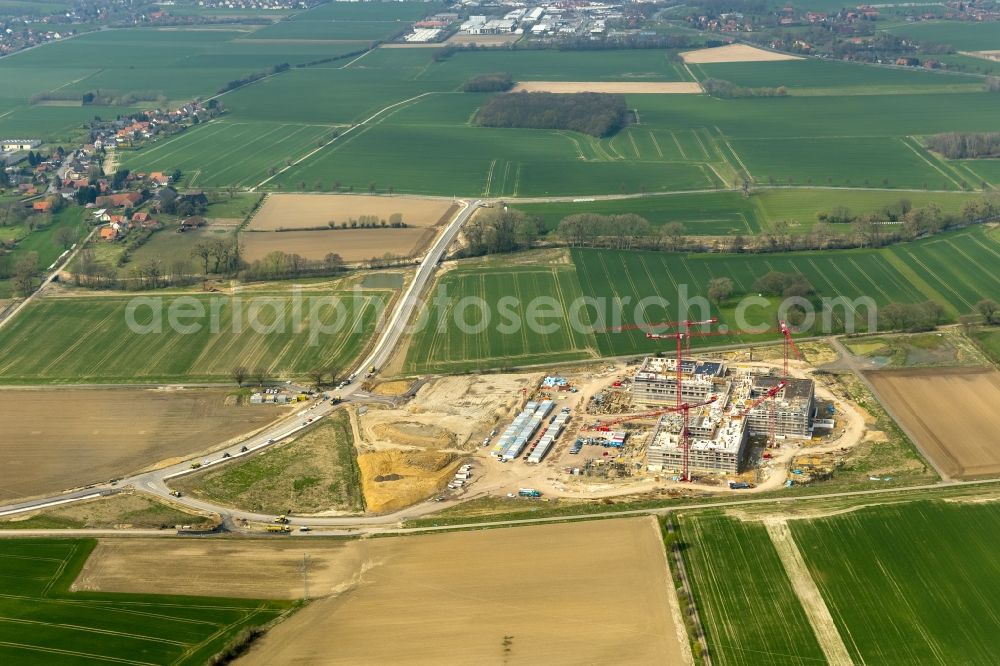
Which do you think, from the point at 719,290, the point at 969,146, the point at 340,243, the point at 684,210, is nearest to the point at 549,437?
the point at 719,290

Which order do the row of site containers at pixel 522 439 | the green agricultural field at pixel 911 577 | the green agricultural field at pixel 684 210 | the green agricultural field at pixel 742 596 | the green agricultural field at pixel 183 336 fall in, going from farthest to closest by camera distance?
the green agricultural field at pixel 684 210 < the green agricultural field at pixel 183 336 < the row of site containers at pixel 522 439 < the green agricultural field at pixel 742 596 < the green agricultural field at pixel 911 577

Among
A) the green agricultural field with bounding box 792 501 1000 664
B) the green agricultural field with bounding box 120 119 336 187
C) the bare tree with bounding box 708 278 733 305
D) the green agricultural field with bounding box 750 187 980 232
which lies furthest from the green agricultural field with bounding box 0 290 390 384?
the green agricultural field with bounding box 750 187 980 232

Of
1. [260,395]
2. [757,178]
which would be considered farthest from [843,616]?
[757,178]

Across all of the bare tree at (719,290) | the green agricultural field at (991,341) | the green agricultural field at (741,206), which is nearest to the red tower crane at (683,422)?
the bare tree at (719,290)

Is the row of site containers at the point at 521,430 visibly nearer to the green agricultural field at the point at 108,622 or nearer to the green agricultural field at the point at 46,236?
the green agricultural field at the point at 108,622

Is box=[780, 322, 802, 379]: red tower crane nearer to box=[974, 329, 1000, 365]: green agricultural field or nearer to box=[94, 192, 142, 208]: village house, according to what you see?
box=[974, 329, 1000, 365]: green agricultural field

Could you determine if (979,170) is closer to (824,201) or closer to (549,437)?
(824,201)
